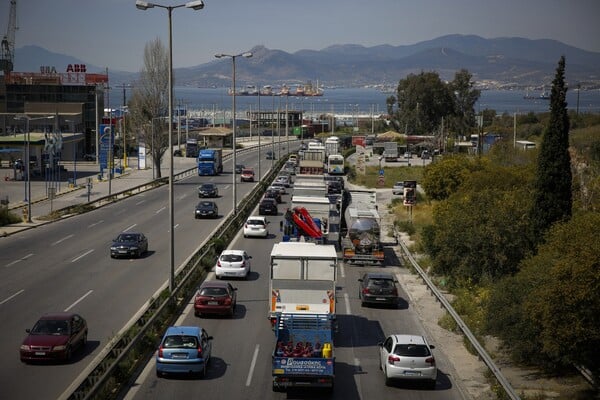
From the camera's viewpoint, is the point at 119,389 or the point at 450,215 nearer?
the point at 119,389

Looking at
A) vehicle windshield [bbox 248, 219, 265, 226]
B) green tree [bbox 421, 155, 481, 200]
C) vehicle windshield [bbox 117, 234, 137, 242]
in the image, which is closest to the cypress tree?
vehicle windshield [bbox 248, 219, 265, 226]

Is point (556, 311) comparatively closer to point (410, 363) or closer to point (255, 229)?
point (410, 363)

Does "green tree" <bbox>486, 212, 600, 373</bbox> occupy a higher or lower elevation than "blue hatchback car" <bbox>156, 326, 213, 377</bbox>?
higher

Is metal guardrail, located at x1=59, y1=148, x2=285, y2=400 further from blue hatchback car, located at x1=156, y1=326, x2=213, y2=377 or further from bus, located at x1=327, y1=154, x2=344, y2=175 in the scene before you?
bus, located at x1=327, y1=154, x2=344, y2=175

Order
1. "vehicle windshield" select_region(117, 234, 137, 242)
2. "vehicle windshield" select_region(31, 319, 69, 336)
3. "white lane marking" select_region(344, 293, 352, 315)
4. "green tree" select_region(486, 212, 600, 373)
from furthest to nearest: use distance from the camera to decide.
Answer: "vehicle windshield" select_region(117, 234, 137, 242) → "white lane marking" select_region(344, 293, 352, 315) → "vehicle windshield" select_region(31, 319, 69, 336) → "green tree" select_region(486, 212, 600, 373)

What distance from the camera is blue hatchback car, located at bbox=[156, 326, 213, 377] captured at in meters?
19.9

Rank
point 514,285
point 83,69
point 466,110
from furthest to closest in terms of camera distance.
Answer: point 466,110 → point 83,69 → point 514,285

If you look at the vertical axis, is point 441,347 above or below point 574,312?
below

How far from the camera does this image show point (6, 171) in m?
86.0

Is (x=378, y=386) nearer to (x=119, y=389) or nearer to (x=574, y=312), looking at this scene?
(x=574, y=312)

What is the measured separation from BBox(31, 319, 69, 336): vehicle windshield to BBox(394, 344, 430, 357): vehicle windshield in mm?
8829

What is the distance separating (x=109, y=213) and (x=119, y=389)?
3640 cm

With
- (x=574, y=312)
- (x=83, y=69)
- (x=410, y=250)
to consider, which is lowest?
(x=410, y=250)

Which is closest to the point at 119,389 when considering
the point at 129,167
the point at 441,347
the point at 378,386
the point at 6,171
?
the point at 378,386
